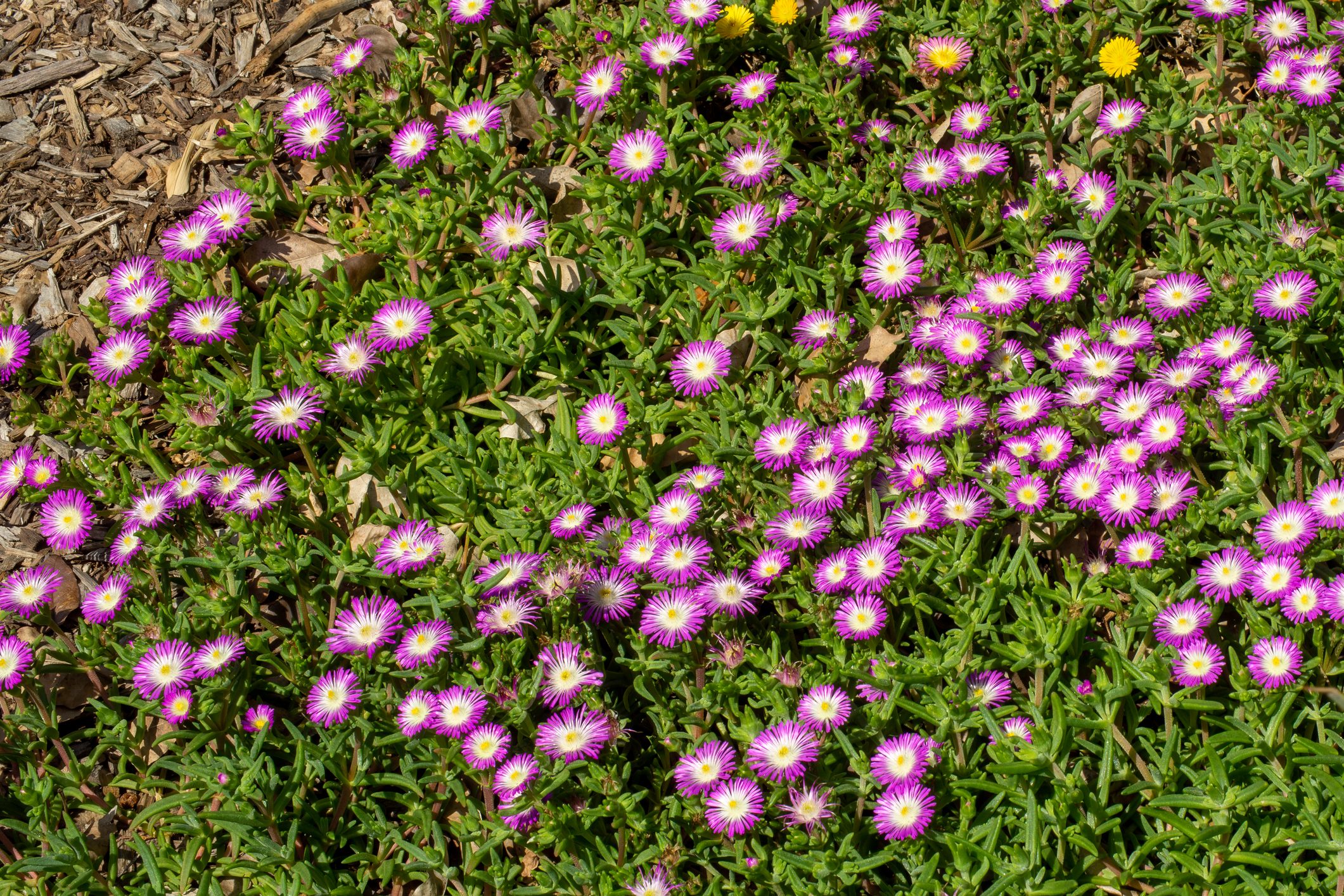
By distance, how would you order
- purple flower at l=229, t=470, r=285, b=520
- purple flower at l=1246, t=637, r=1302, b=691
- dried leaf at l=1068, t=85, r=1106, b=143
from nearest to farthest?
purple flower at l=1246, t=637, r=1302, b=691 → purple flower at l=229, t=470, r=285, b=520 → dried leaf at l=1068, t=85, r=1106, b=143

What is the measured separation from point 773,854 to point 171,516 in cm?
224

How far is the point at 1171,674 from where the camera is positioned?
333 centimetres

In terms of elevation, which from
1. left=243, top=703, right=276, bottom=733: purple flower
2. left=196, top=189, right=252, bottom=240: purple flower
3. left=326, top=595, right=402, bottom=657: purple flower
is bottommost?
left=243, top=703, right=276, bottom=733: purple flower

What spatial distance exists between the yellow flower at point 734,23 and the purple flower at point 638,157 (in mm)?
638

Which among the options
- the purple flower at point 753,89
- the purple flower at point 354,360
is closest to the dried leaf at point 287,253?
the purple flower at point 354,360

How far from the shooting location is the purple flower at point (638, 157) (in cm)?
432

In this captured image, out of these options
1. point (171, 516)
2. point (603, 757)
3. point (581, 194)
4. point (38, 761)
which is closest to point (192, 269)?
point (171, 516)

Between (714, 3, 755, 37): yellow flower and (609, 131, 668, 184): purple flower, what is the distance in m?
0.64

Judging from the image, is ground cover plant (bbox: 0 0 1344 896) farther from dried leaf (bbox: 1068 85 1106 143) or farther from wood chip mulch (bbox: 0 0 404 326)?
wood chip mulch (bbox: 0 0 404 326)

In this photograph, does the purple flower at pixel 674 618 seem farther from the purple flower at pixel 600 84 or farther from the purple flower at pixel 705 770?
the purple flower at pixel 600 84

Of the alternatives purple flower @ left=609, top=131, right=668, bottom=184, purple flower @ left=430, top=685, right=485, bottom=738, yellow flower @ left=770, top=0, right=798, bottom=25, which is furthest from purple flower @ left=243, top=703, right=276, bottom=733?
yellow flower @ left=770, top=0, right=798, bottom=25

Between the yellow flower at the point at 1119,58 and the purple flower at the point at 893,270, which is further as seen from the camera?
the yellow flower at the point at 1119,58

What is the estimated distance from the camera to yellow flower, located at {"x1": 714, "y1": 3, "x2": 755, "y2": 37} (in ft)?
15.5

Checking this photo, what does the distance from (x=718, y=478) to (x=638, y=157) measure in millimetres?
1361
